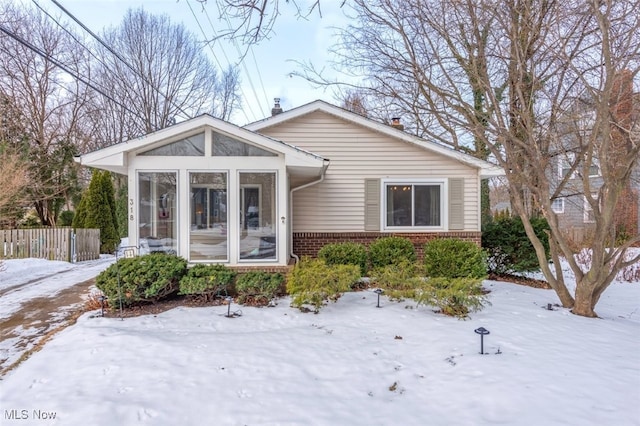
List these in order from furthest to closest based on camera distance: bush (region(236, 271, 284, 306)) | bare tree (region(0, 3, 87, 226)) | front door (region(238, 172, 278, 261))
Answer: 1. bare tree (region(0, 3, 87, 226))
2. front door (region(238, 172, 278, 261))
3. bush (region(236, 271, 284, 306))

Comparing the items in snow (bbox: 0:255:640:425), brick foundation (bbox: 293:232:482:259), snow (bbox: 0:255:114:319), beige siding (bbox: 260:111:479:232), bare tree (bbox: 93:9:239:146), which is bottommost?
snow (bbox: 0:255:640:425)

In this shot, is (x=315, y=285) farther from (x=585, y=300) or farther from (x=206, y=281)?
(x=585, y=300)

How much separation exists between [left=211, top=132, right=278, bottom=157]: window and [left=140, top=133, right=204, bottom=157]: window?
0.26 metres

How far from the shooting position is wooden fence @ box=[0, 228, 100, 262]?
1146cm

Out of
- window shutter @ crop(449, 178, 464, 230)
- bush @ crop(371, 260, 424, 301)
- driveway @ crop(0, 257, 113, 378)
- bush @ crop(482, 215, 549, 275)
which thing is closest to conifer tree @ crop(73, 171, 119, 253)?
driveway @ crop(0, 257, 113, 378)

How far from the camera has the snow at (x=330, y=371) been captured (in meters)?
3.01

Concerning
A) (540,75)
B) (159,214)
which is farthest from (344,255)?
(540,75)

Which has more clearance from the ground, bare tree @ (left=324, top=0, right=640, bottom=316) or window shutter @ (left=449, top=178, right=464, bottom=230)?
bare tree @ (left=324, top=0, right=640, bottom=316)

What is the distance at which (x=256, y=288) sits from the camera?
6.30 meters

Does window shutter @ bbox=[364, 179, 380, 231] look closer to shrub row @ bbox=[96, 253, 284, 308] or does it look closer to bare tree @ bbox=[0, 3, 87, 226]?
shrub row @ bbox=[96, 253, 284, 308]

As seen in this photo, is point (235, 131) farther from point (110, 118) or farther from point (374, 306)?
point (110, 118)

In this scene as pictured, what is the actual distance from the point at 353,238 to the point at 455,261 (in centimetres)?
256

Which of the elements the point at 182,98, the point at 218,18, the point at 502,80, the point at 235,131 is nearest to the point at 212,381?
the point at 218,18

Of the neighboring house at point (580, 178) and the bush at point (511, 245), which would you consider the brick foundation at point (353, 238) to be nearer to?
the bush at point (511, 245)
